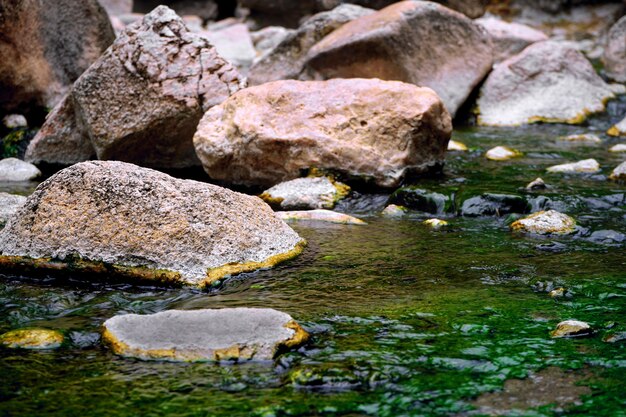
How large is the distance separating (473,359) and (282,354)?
925mm

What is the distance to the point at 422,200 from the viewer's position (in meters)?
7.15

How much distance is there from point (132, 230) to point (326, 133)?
3483 mm

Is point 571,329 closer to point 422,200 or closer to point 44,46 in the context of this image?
point 422,200

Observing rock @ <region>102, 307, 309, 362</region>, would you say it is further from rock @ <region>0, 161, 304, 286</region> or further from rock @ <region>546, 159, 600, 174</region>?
rock @ <region>546, 159, 600, 174</region>

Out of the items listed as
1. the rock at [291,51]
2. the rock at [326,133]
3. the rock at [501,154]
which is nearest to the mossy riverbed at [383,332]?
the rock at [326,133]

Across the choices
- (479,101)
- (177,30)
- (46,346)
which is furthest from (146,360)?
(479,101)

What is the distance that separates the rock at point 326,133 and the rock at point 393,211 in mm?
620

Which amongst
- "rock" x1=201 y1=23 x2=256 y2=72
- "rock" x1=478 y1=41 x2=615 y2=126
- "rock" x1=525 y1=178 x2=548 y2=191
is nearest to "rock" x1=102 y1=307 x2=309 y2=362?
"rock" x1=525 y1=178 x2=548 y2=191

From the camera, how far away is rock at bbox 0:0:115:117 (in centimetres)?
1065

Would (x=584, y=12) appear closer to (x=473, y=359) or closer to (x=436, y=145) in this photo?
(x=436, y=145)

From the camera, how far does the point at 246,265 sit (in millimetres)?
4871

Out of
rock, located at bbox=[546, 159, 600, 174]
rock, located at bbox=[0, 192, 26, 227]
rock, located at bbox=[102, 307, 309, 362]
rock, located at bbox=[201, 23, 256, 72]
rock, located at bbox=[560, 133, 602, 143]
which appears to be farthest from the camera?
rock, located at bbox=[201, 23, 256, 72]

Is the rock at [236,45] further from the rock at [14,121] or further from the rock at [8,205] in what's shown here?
the rock at [8,205]

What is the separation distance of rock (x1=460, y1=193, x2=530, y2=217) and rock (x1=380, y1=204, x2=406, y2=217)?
58 cm
